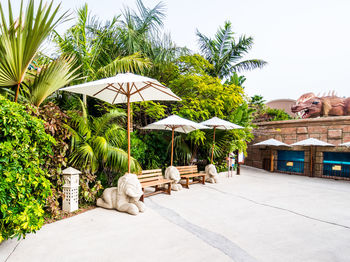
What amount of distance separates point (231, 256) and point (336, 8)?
11884mm

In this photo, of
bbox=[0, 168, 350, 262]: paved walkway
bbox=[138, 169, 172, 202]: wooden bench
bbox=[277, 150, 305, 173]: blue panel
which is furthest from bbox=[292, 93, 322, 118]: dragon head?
bbox=[138, 169, 172, 202]: wooden bench

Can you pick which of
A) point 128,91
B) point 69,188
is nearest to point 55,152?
point 69,188

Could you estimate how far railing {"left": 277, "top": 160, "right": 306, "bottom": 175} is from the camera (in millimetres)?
12352

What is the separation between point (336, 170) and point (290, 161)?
2182 mm

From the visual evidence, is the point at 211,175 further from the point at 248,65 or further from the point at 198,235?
the point at 248,65

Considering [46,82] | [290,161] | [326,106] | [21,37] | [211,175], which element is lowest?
[211,175]

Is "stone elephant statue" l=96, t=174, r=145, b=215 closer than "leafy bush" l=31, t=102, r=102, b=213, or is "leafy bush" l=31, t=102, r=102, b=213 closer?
"leafy bush" l=31, t=102, r=102, b=213

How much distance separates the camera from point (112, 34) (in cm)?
814

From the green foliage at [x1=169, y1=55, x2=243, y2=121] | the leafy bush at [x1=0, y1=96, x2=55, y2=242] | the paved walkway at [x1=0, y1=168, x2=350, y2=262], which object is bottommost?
the paved walkway at [x1=0, y1=168, x2=350, y2=262]

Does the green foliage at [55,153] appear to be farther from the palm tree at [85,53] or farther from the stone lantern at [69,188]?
the palm tree at [85,53]

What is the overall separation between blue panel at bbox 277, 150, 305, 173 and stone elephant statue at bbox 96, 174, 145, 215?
10811mm

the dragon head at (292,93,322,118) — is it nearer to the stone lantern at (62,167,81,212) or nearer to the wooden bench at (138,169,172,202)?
the wooden bench at (138,169,172,202)

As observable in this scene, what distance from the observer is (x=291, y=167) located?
12.8 metres

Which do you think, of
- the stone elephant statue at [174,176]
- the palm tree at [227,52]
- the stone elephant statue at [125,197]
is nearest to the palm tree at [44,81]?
the stone elephant statue at [125,197]
